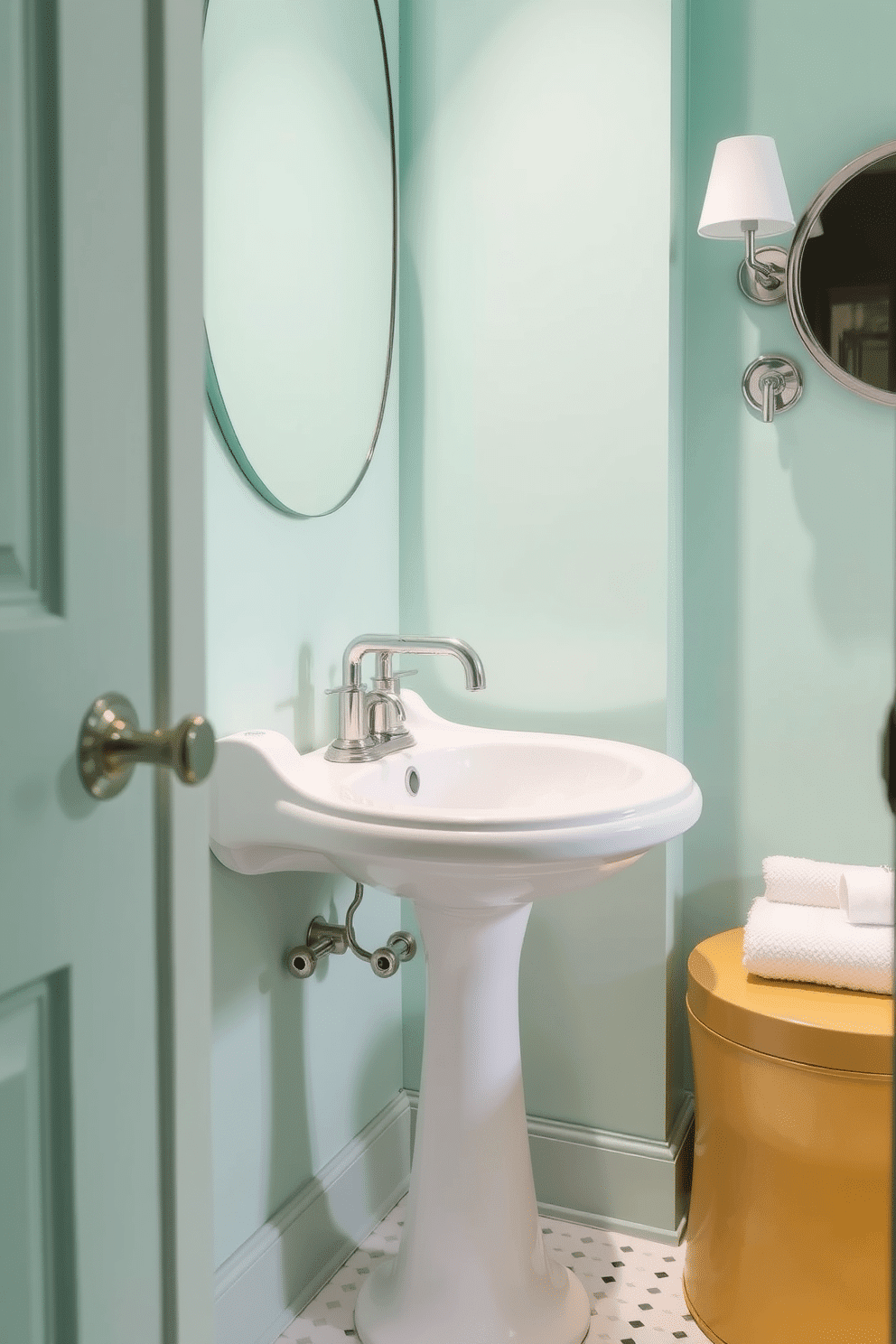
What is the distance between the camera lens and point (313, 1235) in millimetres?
1557

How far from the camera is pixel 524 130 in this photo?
5.57 ft

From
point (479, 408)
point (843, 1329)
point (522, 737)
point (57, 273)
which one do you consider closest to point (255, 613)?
point (522, 737)

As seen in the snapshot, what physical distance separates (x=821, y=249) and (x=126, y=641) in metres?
1.44

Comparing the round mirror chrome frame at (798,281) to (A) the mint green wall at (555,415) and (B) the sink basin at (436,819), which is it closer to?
(A) the mint green wall at (555,415)

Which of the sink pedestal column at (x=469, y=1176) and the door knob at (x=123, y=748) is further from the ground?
the door knob at (x=123, y=748)

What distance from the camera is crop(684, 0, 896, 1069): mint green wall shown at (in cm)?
170

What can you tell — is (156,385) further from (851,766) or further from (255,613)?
(851,766)

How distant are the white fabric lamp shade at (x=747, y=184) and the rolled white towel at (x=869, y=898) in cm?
93

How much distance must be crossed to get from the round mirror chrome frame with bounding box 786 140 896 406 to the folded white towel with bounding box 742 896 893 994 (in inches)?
30.9

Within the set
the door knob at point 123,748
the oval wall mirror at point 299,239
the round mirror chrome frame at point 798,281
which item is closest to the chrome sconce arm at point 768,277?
the round mirror chrome frame at point 798,281

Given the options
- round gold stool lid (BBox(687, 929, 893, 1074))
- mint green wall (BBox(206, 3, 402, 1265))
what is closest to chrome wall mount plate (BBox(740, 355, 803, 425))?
mint green wall (BBox(206, 3, 402, 1265))

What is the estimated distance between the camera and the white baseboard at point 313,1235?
139 centimetres

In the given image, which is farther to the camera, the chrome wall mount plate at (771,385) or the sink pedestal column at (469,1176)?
the chrome wall mount plate at (771,385)

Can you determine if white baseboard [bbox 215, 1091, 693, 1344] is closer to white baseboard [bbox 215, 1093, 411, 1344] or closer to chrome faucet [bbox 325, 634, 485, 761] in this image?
white baseboard [bbox 215, 1093, 411, 1344]
